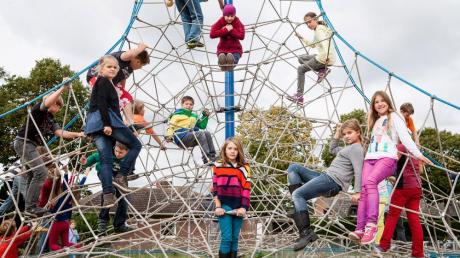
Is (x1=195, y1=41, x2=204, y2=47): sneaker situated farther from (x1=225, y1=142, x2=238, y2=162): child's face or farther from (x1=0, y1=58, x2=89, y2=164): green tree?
(x1=0, y1=58, x2=89, y2=164): green tree

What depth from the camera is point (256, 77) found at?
7.47m

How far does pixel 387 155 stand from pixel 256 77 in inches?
115

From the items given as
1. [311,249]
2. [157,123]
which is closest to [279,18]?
[157,123]

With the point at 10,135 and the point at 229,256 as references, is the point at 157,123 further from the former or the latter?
the point at 10,135

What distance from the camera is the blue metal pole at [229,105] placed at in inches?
281

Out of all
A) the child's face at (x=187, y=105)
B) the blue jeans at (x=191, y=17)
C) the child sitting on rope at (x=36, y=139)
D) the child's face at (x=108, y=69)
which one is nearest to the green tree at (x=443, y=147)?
the blue jeans at (x=191, y=17)

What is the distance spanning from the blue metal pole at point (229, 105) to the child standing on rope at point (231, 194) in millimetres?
2010

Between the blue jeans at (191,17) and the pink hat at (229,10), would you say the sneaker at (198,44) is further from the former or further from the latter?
the pink hat at (229,10)

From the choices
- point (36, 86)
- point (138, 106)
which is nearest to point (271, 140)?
point (138, 106)

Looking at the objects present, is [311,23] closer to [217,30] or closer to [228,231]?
[217,30]

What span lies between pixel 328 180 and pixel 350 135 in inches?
18.4

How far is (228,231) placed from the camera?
15.9ft

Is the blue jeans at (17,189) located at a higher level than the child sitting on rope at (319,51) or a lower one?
lower

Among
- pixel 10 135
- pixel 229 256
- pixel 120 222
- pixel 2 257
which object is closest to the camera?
pixel 229 256
